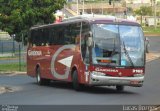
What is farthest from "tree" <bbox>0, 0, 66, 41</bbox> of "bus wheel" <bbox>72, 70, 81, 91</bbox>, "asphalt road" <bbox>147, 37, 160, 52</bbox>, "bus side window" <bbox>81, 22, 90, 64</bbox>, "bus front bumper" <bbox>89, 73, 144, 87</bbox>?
"asphalt road" <bbox>147, 37, 160, 52</bbox>

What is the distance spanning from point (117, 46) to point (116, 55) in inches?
14.4

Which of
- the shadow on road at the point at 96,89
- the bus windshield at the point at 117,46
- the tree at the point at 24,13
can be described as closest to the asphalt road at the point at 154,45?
the tree at the point at 24,13

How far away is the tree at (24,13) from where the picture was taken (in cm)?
4244

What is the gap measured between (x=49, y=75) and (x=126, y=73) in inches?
230

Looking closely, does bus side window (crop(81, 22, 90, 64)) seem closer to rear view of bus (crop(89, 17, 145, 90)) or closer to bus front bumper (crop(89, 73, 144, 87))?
rear view of bus (crop(89, 17, 145, 90))

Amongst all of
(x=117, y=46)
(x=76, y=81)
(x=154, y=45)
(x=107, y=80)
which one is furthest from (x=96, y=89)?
(x=154, y=45)

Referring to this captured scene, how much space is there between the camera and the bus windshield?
74.4 ft

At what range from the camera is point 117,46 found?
2277 centimetres

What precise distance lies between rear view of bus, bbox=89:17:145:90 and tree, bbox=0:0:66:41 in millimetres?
19736

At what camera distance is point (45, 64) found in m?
28.3

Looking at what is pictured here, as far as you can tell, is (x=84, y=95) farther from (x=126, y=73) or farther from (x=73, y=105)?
(x=73, y=105)

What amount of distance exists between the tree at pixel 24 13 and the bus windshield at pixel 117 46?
19.7 metres

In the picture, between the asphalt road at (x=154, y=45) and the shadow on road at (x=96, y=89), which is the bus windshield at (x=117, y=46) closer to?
the shadow on road at (x=96, y=89)

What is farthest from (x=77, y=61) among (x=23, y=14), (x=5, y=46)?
(x=5, y=46)
